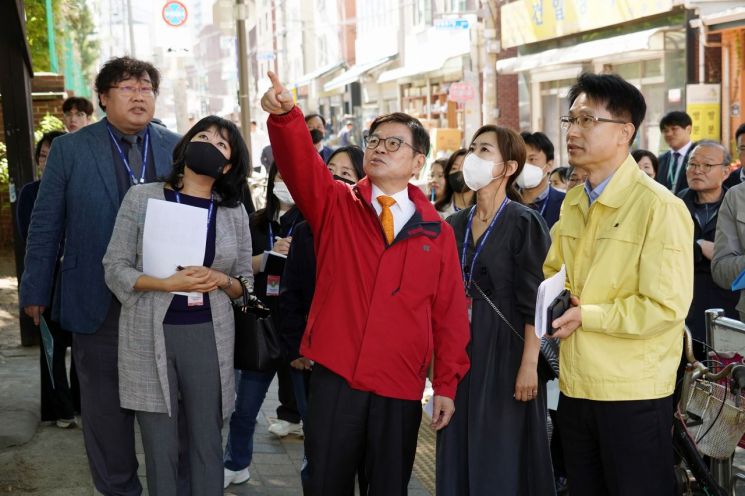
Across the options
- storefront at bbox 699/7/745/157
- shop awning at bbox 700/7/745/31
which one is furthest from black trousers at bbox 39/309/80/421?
storefront at bbox 699/7/745/157

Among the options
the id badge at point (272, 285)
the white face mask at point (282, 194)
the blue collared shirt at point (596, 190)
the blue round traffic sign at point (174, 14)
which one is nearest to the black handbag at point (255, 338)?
the id badge at point (272, 285)

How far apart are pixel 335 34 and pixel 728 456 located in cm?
4978

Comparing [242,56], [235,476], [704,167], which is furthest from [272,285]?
[242,56]

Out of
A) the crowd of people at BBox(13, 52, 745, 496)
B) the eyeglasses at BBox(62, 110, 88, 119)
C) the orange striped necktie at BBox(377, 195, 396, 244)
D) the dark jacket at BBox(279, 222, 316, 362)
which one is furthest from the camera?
the eyeglasses at BBox(62, 110, 88, 119)

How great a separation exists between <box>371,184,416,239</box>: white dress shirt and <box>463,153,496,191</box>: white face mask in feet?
2.47

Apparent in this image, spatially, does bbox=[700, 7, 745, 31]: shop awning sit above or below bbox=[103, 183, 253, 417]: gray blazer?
above

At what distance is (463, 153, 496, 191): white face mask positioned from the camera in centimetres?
456

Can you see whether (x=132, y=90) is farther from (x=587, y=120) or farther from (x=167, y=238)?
(x=587, y=120)

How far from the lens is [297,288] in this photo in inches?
174

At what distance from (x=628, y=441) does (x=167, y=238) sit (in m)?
2.05

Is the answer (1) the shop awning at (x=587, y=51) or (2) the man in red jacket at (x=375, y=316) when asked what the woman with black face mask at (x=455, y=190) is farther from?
(1) the shop awning at (x=587, y=51)

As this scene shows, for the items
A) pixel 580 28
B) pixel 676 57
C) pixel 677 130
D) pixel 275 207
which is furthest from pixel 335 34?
pixel 275 207

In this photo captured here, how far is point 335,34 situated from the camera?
171 ft

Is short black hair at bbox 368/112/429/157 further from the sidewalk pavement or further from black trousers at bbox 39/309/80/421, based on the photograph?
black trousers at bbox 39/309/80/421
